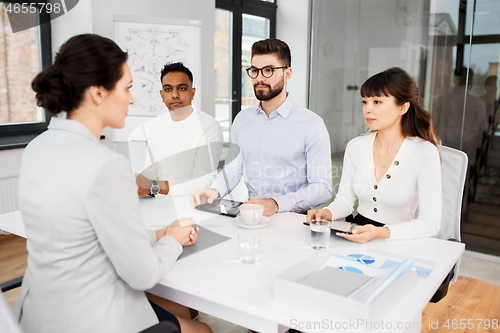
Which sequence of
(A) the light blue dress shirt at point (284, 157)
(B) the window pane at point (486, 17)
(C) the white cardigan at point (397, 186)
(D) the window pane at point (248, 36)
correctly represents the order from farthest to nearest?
(D) the window pane at point (248, 36)
(B) the window pane at point (486, 17)
(A) the light blue dress shirt at point (284, 157)
(C) the white cardigan at point (397, 186)

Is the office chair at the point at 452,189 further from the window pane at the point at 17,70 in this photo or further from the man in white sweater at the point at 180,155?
the window pane at the point at 17,70

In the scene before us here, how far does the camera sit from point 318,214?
1743 millimetres

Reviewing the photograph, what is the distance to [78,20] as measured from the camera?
3.82 meters

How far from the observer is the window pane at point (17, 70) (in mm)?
3697

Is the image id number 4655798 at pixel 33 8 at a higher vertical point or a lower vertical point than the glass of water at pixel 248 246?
higher

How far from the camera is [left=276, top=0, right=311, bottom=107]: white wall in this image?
15.2 ft

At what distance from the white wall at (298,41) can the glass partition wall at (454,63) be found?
61 cm

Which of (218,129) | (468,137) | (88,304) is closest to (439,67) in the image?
(468,137)

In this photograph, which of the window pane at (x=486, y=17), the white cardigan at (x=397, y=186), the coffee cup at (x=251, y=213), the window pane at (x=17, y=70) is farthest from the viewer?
the window pane at (x=17, y=70)

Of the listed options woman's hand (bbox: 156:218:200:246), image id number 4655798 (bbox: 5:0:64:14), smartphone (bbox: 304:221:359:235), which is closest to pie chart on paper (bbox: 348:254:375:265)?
smartphone (bbox: 304:221:359:235)

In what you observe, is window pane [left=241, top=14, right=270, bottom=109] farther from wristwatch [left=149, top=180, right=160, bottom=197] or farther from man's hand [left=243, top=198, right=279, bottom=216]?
man's hand [left=243, top=198, right=279, bottom=216]

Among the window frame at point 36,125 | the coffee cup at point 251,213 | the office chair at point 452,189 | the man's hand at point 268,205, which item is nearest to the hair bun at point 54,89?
the coffee cup at point 251,213

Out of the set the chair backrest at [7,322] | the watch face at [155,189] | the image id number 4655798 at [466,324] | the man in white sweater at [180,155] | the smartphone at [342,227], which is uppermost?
the man in white sweater at [180,155]

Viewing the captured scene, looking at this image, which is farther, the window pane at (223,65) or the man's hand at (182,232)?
the window pane at (223,65)
